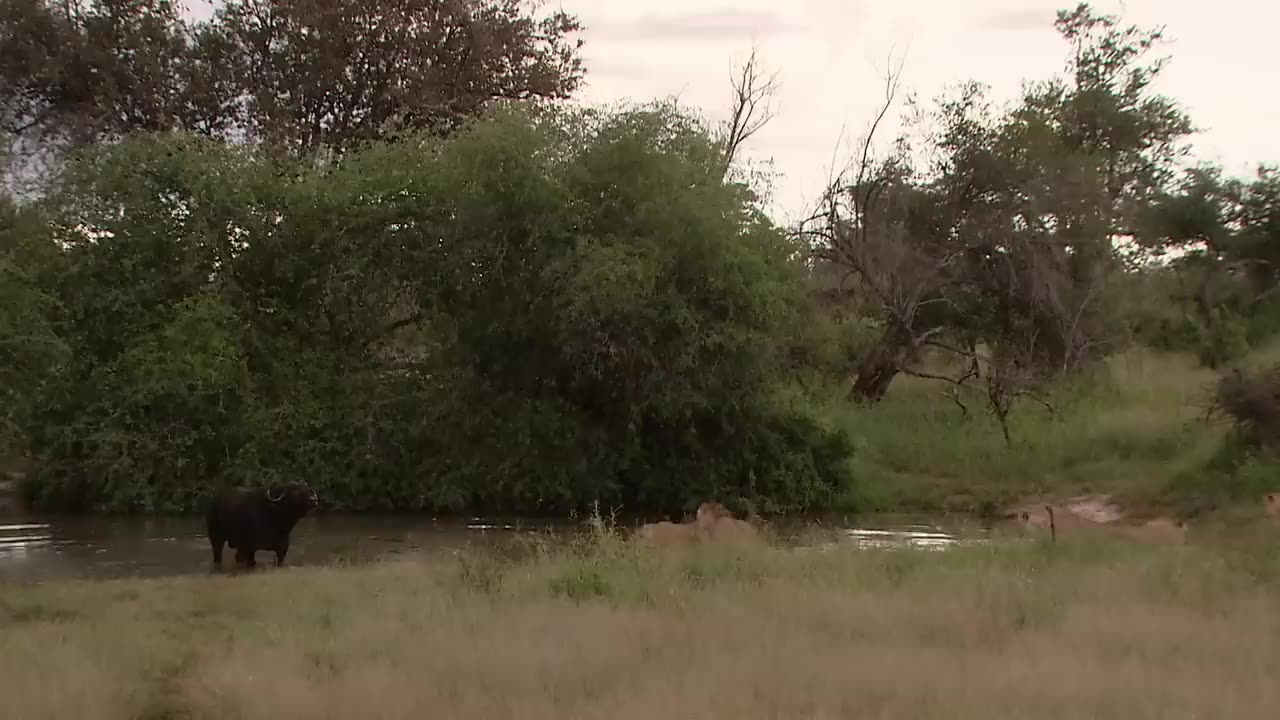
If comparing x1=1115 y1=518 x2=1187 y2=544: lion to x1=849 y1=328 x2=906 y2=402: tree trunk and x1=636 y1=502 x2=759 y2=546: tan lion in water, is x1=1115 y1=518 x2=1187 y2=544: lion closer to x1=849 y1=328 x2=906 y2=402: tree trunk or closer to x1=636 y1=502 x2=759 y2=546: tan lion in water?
x1=636 y1=502 x2=759 y2=546: tan lion in water

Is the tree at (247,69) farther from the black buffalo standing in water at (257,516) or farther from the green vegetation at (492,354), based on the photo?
the black buffalo standing in water at (257,516)

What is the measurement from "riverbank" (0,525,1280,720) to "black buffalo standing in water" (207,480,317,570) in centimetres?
160

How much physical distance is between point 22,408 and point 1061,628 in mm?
13370

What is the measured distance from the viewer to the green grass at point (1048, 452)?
19.0 m

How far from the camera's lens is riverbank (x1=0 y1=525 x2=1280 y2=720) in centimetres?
691

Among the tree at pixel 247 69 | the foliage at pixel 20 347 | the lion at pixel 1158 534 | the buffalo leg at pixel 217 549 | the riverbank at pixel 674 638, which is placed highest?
the tree at pixel 247 69

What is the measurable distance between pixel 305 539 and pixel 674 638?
958 cm

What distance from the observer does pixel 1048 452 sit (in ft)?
69.7

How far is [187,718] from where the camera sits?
267 inches

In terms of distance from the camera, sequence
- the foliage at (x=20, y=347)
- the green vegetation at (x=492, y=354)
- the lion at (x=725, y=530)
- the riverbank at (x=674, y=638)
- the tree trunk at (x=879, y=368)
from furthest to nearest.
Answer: the tree trunk at (x=879, y=368), the green vegetation at (x=492, y=354), the foliage at (x=20, y=347), the lion at (x=725, y=530), the riverbank at (x=674, y=638)

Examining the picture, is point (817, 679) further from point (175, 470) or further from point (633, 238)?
point (175, 470)

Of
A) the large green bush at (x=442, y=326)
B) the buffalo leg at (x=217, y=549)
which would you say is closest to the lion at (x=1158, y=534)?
the large green bush at (x=442, y=326)

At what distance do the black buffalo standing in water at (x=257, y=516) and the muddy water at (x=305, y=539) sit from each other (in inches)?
19.3

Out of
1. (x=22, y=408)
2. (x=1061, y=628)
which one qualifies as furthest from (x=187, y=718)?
(x=22, y=408)
